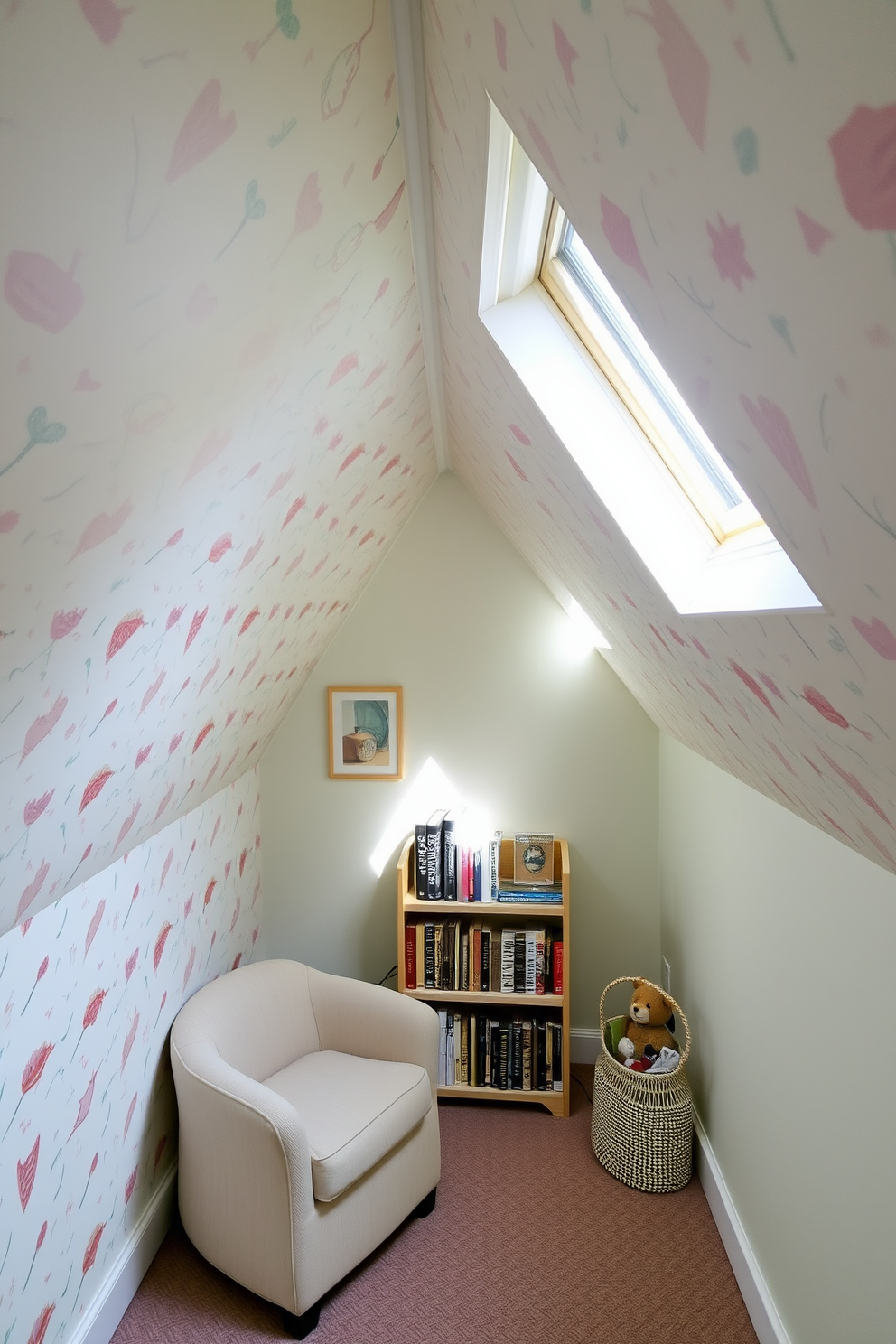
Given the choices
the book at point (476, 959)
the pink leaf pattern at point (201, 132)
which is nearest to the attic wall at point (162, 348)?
the pink leaf pattern at point (201, 132)

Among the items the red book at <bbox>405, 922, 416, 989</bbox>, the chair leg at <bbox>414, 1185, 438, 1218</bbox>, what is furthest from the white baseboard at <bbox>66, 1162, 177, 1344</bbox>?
the red book at <bbox>405, 922, 416, 989</bbox>

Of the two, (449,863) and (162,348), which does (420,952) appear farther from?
(162,348)

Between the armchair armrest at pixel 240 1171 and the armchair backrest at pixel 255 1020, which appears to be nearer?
the armchair armrest at pixel 240 1171

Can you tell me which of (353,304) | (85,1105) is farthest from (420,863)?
(353,304)

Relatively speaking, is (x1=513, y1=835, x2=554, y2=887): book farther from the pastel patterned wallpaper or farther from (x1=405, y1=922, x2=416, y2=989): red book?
the pastel patterned wallpaper

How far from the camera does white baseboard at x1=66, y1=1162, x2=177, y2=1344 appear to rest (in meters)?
2.09

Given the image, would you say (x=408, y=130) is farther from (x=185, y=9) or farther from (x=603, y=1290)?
(x=603, y=1290)

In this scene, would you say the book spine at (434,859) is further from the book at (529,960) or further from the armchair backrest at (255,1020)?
the armchair backrest at (255,1020)

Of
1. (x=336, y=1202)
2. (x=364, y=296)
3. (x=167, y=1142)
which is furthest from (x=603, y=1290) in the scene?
(x=364, y=296)

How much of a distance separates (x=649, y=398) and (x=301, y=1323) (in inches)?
90.9

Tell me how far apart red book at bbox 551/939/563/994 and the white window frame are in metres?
1.96

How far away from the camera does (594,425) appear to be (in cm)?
165

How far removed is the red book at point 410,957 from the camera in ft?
10.6

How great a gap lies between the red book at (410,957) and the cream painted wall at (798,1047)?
988 mm
